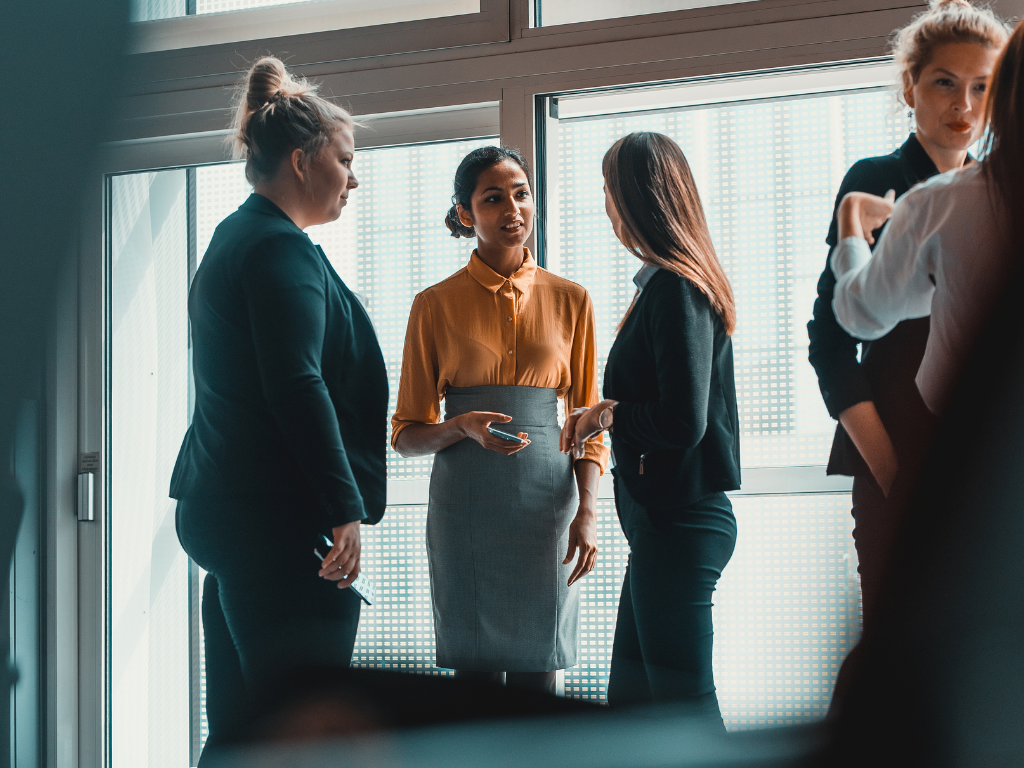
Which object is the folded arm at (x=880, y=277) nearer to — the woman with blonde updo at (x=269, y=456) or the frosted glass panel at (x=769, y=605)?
the frosted glass panel at (x=769, y=605)

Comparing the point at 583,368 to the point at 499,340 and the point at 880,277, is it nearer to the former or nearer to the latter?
the point at 499,340

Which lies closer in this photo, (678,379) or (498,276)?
(678,379)

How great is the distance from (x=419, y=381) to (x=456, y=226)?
30 centimetres

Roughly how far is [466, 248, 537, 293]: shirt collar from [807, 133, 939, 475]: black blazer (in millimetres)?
506

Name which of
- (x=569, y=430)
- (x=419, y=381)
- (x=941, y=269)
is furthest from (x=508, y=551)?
(x=941, y=269)

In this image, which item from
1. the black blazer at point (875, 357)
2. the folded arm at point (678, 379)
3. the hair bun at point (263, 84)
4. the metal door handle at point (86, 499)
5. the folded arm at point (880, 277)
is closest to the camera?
the folded arm at point (880, 277)

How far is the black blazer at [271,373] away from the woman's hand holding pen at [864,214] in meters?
0.75

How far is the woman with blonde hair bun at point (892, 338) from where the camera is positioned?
1.06 metres

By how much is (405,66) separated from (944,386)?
130 centimetres

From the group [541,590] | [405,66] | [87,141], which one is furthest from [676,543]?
[87,141]

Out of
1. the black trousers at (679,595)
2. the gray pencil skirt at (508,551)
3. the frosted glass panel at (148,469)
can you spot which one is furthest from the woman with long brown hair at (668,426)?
the frosted glass panel at (148,469)

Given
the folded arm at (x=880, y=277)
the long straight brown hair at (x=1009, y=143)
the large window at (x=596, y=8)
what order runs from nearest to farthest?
the long straight brown hair at (x=1009, y=143)
the folded arm at (x=880, y=277)
the large window at (x=596, y=8)

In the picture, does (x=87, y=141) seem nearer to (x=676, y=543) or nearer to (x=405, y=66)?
(x=676, y=543)

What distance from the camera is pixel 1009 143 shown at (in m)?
0.75
